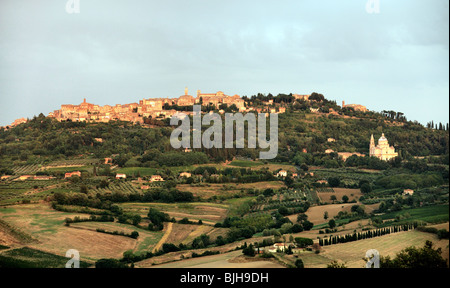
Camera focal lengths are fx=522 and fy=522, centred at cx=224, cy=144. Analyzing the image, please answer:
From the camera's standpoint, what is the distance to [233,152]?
31.2 meters

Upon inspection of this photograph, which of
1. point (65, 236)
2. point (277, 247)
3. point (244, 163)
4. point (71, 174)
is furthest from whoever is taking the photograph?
point (244, 163)

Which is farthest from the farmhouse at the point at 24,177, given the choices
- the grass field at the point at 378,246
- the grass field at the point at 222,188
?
the grass field at the point at 378,246

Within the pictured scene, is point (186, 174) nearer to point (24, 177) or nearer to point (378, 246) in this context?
point (24, 177)

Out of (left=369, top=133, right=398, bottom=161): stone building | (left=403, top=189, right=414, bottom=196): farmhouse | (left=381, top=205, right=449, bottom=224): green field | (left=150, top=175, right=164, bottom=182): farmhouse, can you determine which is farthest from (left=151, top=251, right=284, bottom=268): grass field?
(left=369, top=133, right=398, bottom=161): stone building

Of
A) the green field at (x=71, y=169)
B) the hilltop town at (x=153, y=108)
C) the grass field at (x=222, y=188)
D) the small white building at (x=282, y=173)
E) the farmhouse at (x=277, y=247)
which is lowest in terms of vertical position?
the farmhouse at (x=277, y=247)

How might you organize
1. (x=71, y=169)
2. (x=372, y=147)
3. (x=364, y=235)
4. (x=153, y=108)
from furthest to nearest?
(x=153, y=108), (x=372, y=147), (x=71, y=169), (x=364, y=235)

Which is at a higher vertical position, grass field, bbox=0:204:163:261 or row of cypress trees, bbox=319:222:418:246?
row of cypress trees, bbox=319:222:418:246

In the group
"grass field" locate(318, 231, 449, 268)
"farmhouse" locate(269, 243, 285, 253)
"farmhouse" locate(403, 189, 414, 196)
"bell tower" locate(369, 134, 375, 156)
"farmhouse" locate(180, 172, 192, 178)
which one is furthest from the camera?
"bell tower" locate(369, 134, 375, 156)

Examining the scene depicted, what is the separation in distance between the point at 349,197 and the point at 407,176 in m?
4.25

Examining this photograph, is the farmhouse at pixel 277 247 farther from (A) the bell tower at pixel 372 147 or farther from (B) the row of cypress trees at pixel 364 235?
(A) the bell tower at pixel 372 147

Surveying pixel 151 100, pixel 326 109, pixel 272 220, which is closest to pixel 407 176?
pixel 272 220

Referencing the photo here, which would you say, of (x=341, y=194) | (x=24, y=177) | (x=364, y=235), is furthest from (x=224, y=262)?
(x=24, y=177)

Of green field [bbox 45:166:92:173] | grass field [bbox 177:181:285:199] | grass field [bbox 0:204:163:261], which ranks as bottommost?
grass field [bbox 0:204:163:261]

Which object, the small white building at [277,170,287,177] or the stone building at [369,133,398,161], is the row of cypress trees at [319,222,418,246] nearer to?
the small white building at [277,170,287,177]
